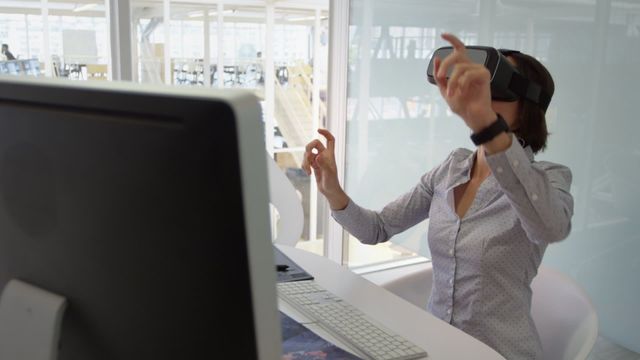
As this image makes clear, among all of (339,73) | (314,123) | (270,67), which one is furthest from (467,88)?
(314,123)

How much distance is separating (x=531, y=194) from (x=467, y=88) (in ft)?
1.05

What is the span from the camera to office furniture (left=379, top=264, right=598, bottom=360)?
5.29 ft

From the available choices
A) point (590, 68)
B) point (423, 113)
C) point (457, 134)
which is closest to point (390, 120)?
point (423, 113)

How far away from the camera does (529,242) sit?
158cm

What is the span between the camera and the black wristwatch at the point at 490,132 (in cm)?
124

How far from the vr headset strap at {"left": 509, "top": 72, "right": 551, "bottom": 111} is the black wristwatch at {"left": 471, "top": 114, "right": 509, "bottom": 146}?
0.31m

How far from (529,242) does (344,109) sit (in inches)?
87.6

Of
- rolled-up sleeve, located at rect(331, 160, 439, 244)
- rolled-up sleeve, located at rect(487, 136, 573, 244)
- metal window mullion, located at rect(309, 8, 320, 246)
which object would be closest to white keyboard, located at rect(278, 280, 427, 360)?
rolled-up sleeve, located at rect(331, 160, 439, 244)

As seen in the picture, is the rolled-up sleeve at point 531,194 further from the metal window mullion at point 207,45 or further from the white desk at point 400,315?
the metal window mullion at point 207,45

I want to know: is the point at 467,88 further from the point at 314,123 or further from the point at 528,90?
the point at 314,123

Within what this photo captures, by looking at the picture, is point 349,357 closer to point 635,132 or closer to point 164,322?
point 164,322

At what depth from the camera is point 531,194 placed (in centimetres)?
135

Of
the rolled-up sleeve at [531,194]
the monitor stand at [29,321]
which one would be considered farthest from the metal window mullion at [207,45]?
the monitor stand at [29,321]

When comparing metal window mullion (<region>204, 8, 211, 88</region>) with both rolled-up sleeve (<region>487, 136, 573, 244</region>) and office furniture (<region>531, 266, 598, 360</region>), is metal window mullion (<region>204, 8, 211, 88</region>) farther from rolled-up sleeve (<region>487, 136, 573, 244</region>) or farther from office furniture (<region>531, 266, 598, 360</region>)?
rolled-up sleeve (<region>487, 136, 573, 244</region>)
